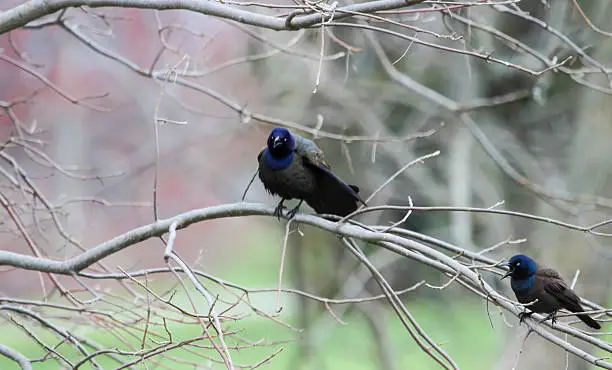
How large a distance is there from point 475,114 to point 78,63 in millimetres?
9024

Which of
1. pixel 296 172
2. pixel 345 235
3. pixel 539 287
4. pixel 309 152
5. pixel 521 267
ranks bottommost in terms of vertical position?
pixel 345 235

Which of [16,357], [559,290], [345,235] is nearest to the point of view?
[345,235]

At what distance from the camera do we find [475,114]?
970 centimetres

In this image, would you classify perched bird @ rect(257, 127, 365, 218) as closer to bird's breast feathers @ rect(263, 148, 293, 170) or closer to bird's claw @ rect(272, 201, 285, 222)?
bird's breast feathers @ rect(263, 148, 293, 170)

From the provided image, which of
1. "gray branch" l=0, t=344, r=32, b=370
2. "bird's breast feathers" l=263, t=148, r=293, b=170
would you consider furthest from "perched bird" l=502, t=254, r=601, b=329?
"gray branch" l=0, t=344, r=32, b=370

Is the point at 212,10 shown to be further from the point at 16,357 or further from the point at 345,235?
the point at 16,357

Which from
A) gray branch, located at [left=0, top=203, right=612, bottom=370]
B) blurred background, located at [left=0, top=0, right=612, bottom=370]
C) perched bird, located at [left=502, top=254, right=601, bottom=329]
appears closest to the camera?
gray branch, located at [left=0, top=203, right=612, bottom=370]

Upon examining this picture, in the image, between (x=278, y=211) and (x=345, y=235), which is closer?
(x=345, y=235)

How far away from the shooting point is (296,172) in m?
4.50

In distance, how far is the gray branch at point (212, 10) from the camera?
317 cm

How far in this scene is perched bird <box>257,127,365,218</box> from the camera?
4.33m

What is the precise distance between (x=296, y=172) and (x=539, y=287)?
5.06 ft

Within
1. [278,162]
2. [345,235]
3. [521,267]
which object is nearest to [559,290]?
[521,267]

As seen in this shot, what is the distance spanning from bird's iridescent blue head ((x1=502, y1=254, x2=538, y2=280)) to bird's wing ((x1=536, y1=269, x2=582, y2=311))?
3.4 inches
